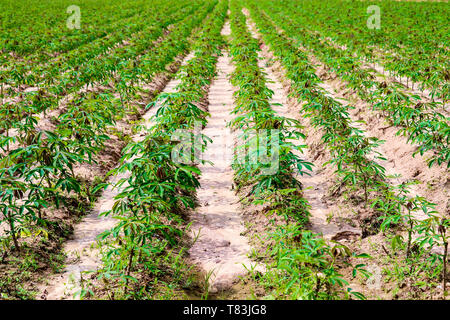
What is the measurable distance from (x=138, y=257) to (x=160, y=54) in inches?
255

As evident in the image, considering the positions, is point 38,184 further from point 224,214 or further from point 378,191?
point 378,191

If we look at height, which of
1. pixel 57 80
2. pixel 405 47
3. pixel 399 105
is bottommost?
pixel 399 105

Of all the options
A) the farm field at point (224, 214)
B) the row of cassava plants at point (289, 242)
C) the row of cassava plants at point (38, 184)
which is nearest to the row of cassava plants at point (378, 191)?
the farm field at point (224, 214)

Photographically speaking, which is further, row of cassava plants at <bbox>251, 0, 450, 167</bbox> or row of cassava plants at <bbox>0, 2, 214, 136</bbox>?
Answer: row of cassava plants at <bbox>0, 2, 214, 136</bbox>

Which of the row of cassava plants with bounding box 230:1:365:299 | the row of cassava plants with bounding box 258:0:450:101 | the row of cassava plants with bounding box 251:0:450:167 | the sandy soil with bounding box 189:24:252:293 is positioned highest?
the row of cassava plants with bounding box 258:0:450:101

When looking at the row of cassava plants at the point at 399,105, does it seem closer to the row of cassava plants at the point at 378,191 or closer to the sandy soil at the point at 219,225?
the row of cassava plants at the point at 378,191

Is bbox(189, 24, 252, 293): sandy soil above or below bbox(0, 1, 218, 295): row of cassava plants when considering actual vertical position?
below

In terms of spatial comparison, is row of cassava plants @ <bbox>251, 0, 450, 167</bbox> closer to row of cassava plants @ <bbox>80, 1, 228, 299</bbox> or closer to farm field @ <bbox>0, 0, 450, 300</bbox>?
farm field @ <bbox>0, 0, 450, 300</bbox>

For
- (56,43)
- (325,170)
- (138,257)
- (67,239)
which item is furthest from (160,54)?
(138,257)

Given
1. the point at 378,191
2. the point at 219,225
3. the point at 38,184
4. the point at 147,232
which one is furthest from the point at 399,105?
the point at 38,184

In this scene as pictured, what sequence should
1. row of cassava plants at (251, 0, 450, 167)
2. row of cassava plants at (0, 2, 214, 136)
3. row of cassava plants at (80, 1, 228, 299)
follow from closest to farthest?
row of cassava plants at (80, 1, 228, 299), row of cassava plants at (251, 0, 450, 167), row of cassava plants at (0, 2, 214, 136)

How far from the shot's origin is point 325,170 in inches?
Answer: 185

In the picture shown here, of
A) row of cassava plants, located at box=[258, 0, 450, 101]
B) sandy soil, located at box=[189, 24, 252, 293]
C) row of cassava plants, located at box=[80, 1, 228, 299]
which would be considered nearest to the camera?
row of cassava plants, located at box=[80, 1, 228, 299]

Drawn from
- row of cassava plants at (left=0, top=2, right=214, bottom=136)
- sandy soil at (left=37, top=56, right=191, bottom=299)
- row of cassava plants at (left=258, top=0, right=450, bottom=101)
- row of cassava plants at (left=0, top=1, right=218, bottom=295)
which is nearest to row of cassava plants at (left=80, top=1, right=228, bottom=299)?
sandy soil at (left=37, top=56, right=191, bottom=299)
